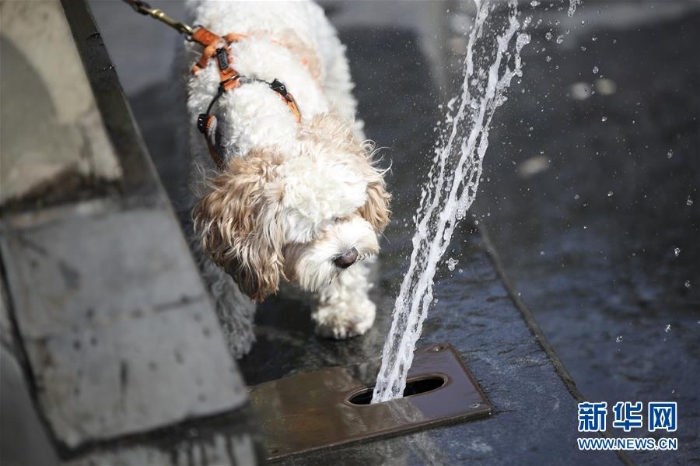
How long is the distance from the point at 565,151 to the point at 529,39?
1.24m

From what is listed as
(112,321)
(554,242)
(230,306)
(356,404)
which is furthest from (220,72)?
(554,242)

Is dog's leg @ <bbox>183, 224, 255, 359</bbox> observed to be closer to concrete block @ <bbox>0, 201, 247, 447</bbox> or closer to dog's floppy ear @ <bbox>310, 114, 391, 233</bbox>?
dog's floppy ear @ <bbox>310, 114, 391, 233</bbox>

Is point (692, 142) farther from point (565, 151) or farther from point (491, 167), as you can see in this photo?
point (491, 167)

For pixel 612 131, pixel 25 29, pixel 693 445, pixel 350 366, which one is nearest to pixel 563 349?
pixel 693 445

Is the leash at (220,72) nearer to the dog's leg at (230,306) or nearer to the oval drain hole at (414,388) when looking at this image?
the dog's leg at (230,306)

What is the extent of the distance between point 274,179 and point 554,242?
2.50 m

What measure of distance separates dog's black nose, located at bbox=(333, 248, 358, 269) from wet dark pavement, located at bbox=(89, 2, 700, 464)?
64 centimetres

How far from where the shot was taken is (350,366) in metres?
3.76

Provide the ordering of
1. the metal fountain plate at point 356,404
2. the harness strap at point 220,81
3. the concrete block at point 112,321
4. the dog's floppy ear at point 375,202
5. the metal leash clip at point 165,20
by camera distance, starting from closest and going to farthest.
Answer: the concrete block at point 112,321, the metal fountain plate at point 356,404, the dog's floppy ear at point 375,202, the harness strap at point 220,81, the metal leash clip at point 165,20

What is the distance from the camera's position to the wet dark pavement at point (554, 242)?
3.31 m

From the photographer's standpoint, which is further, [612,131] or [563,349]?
[612,131]

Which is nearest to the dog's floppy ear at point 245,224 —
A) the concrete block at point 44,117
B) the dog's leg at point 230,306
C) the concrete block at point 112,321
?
the dog's leg at point 230,306

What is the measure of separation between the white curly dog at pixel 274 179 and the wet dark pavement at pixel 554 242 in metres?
0.26

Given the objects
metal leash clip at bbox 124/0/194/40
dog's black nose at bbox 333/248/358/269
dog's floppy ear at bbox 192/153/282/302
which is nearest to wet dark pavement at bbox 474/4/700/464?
dog's black nose at bbox 333/248/358/269
